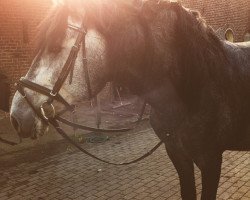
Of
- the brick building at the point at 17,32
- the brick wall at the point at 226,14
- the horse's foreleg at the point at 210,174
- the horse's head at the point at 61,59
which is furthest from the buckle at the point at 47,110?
the brick wall at the point at 226,14

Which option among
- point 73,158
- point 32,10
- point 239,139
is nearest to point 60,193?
point 73,158

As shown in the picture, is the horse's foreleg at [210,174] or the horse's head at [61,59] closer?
the horse's head at [61,59]

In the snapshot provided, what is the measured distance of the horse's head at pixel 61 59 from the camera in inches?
92.7

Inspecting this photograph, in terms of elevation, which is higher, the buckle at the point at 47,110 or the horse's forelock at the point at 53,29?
the horse's forelock at the point at 53,29

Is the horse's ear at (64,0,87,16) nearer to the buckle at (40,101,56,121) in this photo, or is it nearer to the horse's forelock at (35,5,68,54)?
the horse's forelock at (35,5,68,54)

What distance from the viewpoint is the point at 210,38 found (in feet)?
9.58

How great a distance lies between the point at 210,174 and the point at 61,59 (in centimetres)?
163

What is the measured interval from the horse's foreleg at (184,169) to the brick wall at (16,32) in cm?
815

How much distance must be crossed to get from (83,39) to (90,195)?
334cm

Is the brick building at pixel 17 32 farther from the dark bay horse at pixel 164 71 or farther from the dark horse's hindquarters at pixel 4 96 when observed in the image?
the dark bay horse at pixel 164 71

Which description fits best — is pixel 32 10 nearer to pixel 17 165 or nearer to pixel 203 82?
pixel 17 165

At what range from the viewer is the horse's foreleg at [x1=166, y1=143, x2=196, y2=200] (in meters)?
3.20

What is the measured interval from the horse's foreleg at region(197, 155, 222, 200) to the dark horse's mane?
55 cm

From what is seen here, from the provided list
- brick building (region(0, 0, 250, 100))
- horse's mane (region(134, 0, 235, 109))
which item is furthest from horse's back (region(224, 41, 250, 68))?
brick building (region(0, 0, 250, 100))
